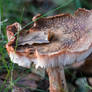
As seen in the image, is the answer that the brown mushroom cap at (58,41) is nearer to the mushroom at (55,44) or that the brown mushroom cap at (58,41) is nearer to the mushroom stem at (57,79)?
the mushroom at (55,44)

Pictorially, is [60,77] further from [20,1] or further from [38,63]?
[20,1]

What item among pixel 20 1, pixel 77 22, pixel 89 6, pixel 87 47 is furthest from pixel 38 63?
pixel 20 1

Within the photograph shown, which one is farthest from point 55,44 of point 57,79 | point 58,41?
point 57,79

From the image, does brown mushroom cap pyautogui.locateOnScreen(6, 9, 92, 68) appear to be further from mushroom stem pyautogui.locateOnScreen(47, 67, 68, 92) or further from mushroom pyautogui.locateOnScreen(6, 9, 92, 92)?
mushroom stem pyautogui.locateOnScreen(47, 67, 68, 92)

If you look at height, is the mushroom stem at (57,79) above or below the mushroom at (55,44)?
below

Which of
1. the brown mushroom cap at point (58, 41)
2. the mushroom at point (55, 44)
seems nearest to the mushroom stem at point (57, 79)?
the mushroom at point (55, 44)

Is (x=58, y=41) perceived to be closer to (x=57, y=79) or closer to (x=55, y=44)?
(x=55, y=44)

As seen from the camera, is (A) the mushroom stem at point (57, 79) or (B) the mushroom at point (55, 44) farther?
(A) the mushroom stem at point (57, 79)
